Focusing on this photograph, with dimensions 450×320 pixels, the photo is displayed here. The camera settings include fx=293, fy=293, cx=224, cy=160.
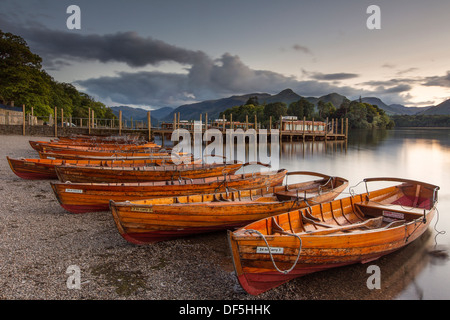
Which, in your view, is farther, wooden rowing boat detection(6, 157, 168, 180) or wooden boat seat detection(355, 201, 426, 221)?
wooden rowing boat detection(6, 157, 168, 180)

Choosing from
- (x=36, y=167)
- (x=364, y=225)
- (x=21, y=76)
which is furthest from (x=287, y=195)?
(x=21, y=76)

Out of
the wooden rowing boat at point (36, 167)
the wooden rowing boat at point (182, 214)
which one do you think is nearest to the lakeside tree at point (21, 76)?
the wooden rowing boat at point (36, 167)

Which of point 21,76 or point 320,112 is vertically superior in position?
point 320,112

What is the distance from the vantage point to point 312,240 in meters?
5.42

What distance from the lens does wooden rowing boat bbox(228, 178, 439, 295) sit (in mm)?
5152

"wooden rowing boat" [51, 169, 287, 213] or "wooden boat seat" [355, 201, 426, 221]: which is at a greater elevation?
"wooden rowing boat" [51, 169, 287, 213]

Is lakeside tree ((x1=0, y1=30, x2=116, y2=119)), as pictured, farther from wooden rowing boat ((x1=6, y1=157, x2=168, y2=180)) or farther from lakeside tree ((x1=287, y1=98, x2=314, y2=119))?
lakeside tree ((x1=287, y1=98, x2=314, y2=119))

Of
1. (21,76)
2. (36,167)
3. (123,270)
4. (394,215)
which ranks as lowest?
(123,270)

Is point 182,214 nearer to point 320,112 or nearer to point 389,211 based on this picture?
point 389,211

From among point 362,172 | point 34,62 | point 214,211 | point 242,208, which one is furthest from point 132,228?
point 34,62

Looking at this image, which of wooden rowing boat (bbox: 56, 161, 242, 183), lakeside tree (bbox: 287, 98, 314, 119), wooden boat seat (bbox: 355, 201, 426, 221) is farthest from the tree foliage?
wooden boat seat (bbox: 355, 201, 426, 221)

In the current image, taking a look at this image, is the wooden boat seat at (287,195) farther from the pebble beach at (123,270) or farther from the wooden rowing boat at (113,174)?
the wooden rowing boat at (113,174)

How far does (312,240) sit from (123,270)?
3886 millimetres

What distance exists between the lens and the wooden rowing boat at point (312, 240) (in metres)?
5.15
